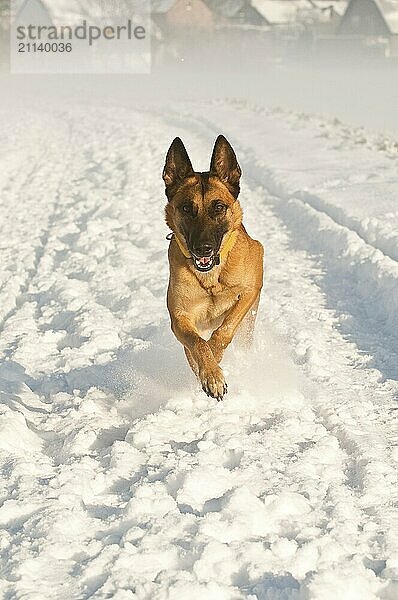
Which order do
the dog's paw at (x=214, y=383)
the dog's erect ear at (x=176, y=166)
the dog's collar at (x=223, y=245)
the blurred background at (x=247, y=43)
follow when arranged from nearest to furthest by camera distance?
the dog's paw at (x=214, y=383)
the dog's collar at (x=223, y=245)
the dog's erect ear at (x=176, y=166)
the blurred background at (x=247, y=43)

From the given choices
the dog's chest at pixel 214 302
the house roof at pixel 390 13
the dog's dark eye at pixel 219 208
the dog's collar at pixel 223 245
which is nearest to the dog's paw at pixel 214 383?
the dog's chest at pixel 214 302

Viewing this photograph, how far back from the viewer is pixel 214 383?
4.88 m

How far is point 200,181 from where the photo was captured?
558cm

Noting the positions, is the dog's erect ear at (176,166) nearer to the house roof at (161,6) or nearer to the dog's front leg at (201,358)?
the dog's front leg at (201,358)

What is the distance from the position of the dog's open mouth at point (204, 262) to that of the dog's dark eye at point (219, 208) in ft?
1.11

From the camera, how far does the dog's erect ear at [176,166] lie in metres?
5.62

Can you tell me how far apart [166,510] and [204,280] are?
6.24 feet

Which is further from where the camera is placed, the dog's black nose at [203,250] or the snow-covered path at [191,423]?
the dog's black nose at [203,250]

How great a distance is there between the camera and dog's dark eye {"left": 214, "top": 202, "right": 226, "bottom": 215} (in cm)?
544

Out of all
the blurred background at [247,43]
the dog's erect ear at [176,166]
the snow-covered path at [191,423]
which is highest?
the dog's erect ear at [176,166]

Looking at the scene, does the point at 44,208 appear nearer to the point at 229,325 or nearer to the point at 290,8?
the point at 229,325

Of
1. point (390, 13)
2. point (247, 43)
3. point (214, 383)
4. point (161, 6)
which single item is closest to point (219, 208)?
point (214, 383)

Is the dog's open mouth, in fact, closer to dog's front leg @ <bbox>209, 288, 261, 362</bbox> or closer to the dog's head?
the dog's head

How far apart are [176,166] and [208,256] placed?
33.0 inches
